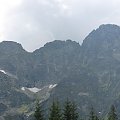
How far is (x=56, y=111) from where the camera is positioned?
2478 inches

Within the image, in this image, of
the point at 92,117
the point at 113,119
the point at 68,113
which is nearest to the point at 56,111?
the point at 68,113

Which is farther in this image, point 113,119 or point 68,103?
point 113,119

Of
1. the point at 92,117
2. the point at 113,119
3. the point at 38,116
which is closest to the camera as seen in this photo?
the point at 38,116

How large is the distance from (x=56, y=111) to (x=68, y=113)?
210 cm

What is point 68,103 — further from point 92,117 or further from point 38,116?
point 92,117

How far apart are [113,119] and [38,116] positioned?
24.8 m

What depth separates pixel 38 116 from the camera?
2440 inches

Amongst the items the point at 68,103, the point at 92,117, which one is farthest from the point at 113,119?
the point at 68,103

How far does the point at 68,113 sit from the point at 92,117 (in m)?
11.2

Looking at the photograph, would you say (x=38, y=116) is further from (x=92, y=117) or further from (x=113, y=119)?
(x=113, y=119)

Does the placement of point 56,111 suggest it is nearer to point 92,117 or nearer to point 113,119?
point 92,117

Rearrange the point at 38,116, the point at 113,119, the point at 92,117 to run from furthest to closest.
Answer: the point at 113,119
the point at 92,117
the point at 38,116

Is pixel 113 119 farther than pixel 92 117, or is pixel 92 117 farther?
pixel 113 119

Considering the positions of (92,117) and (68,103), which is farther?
(92,117)
